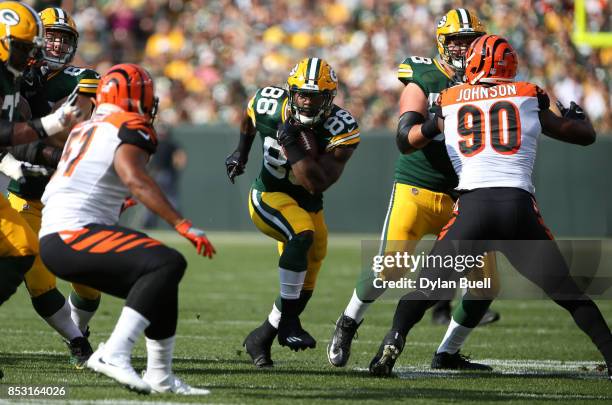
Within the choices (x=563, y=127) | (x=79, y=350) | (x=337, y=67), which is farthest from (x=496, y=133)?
(x=337, y=67)

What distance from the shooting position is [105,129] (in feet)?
15.8

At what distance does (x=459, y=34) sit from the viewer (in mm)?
6367

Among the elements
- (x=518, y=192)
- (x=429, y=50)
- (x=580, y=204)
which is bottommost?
(x=580, y=204)

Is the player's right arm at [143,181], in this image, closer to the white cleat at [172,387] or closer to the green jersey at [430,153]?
the white cleat at [172,387]

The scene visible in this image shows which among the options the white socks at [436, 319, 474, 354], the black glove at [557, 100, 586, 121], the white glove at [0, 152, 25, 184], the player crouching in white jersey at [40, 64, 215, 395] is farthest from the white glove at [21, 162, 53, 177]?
the black glove at [557, 100, 586, 121]

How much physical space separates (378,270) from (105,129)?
2039 millimetres

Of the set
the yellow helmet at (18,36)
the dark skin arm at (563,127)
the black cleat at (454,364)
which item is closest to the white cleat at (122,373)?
the yellow helmet at (18,36)

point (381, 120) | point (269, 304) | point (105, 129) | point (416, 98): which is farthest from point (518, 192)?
point (381, 120)

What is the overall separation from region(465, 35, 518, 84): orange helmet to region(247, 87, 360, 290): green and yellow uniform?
901 millimetres

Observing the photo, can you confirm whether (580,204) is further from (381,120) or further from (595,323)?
(595,323)

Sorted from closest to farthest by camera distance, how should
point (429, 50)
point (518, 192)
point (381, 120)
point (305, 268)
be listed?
point (518, 192) → point (305, 268) → point (429, 50) → point (381, 120)

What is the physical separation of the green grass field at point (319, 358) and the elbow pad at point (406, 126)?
126 cm

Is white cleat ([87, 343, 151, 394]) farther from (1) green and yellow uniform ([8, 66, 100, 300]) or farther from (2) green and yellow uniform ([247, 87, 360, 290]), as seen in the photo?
(2) green and yellow uniform ([247, 87, 360, 290])

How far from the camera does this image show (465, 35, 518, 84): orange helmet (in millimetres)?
5613
